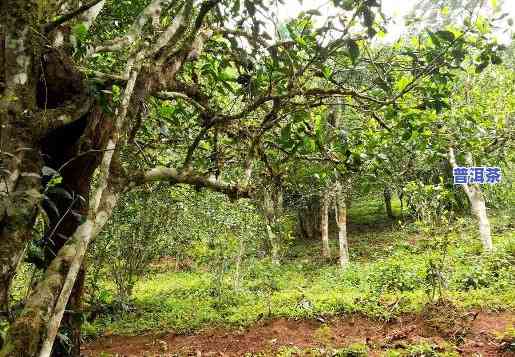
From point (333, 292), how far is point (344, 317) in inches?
92.2

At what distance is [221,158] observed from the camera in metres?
4.40

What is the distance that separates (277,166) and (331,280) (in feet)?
29.7

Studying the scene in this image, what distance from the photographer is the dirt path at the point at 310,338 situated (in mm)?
5934

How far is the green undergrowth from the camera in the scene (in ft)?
25.4

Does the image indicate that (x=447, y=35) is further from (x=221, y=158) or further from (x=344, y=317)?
(x=344, y=317)

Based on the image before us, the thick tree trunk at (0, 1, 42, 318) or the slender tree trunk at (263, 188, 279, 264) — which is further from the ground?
the thick tree trunk at (0, 1, 42, 318)

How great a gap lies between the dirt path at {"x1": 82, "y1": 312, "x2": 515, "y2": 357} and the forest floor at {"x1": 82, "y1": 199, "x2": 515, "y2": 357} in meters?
0.02

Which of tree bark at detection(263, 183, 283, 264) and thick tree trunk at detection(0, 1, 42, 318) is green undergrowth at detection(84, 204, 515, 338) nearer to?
tree bark at detection(263, 183, 283, 264)

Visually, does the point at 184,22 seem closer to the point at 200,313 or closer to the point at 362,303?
the point at 362,303

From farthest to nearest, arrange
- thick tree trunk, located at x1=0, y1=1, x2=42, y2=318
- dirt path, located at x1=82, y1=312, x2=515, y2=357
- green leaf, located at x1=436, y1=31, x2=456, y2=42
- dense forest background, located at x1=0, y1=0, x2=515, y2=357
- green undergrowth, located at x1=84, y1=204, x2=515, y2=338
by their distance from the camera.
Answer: green undergrowth, located at x1=84, y1=204, x2=515, y2=338
dirt path, located at x1=82, y1=312, x2=515, y2=357
green leaf, located at x1=436, y1=31, x2=456, y2=42
dense forest background, located at x1=0, y1=0, x2=515, y2=357
thick tree trunk, located at x1=0, y1=1, x2=42, y2=318

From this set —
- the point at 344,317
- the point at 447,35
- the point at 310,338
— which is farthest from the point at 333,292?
the point at 447,35

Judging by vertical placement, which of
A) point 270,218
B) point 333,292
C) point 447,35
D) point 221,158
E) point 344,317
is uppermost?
point 447,35

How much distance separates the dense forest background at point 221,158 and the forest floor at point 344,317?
0.05m

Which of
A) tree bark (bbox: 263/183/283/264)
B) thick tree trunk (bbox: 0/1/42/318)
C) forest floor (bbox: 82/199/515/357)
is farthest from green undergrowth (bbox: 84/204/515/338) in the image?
thick tree trunk (bbox: 0/1/42/318)
